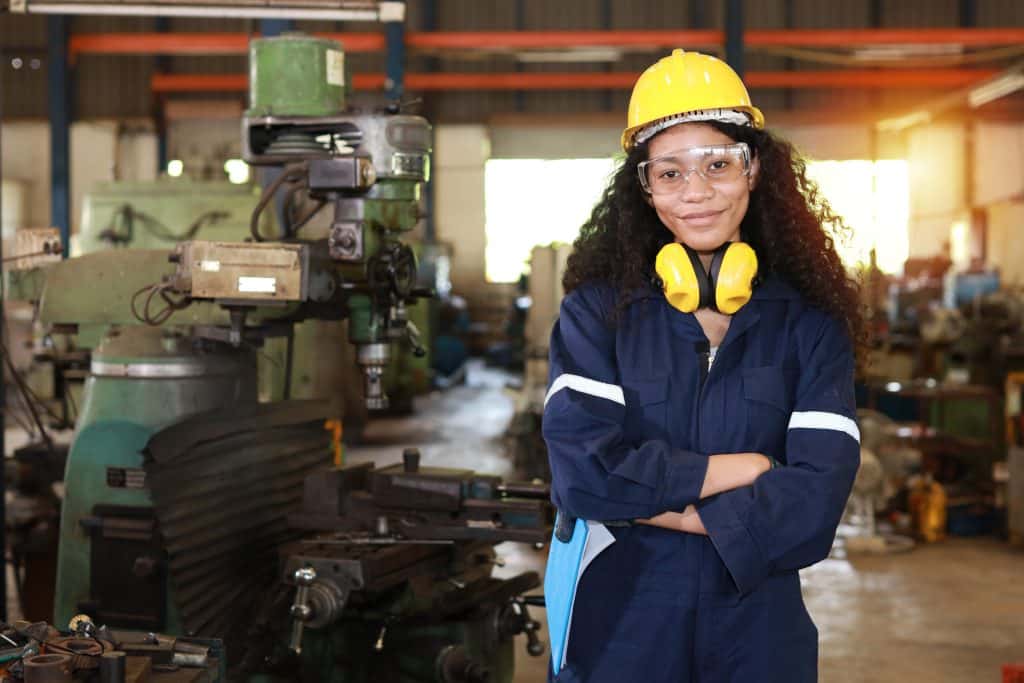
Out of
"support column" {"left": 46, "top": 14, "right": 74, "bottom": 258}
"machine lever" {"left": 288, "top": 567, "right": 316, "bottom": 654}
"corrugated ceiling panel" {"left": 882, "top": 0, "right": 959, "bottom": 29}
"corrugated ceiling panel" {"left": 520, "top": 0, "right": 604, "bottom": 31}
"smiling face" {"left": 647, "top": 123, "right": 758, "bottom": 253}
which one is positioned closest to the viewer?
"smiling face" {"left": 647, "top": 123, "right": 758, "bottom": 253}

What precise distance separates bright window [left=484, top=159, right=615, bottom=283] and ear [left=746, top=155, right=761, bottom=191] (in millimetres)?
10529

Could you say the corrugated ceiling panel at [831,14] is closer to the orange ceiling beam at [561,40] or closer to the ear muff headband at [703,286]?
the orange ceiling beam at [561,40]

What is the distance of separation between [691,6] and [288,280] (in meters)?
9.57

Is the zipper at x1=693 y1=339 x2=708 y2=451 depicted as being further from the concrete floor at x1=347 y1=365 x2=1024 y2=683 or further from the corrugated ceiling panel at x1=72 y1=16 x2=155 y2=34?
the corrugated ceiling panel at x1=72 y1=16 x2=155 y2=34

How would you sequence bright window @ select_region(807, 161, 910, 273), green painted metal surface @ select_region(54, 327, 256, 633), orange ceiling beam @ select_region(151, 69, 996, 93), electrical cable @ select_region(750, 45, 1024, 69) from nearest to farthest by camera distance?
green painted metal surface @ select_region(54, 327, 256, 633), electrical cable @ select_region(750, 45, 1024, 69), orange ceiling beam @ select_region(151, 69, 996, 93), bright window @ select_region(807, 161, 910, 273)

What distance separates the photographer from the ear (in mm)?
1529

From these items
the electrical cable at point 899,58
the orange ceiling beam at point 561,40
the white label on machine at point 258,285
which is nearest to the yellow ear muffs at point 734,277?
the white label on machine at point 258,285

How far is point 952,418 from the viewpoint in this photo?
5.32 m

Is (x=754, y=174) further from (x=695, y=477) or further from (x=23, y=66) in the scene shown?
(x=23, y=66)

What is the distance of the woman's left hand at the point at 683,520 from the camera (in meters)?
1.36

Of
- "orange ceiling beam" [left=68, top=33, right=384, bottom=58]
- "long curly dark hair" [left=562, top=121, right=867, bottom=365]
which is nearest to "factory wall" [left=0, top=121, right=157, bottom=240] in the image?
"orange ceiling beam" [left=68, top=33, right=384, bottom=58]

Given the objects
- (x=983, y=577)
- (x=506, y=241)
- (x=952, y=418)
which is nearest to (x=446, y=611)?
(x=983, y=577)

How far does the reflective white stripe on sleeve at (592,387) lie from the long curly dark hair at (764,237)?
0.34 feet

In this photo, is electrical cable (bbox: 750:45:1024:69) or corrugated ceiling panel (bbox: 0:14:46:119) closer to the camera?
electrical cable (bbox: 750:45:1024:69)
